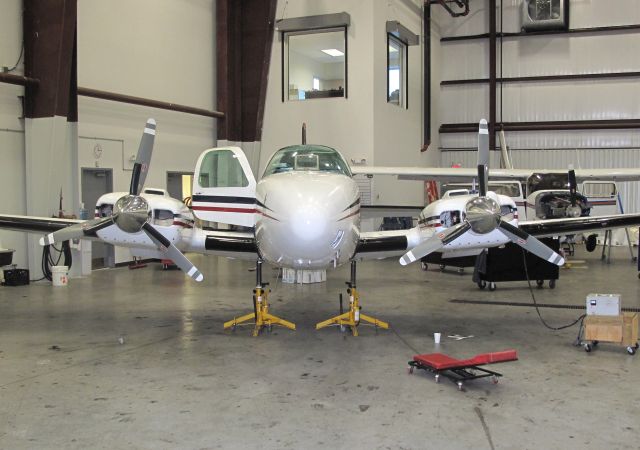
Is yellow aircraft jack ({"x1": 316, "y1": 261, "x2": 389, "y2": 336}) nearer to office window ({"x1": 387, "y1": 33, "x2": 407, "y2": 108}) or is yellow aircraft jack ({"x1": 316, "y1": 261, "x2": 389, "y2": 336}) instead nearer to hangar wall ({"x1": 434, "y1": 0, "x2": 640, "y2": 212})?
office window ({"x1": 387, "y1": 33, "x2": 407, "y2": 108})

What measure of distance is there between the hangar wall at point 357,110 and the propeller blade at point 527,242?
1102cm

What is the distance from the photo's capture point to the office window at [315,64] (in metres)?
19.1

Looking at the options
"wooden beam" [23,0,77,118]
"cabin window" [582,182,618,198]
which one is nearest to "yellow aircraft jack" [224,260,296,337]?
"wooden beam" [23,0,77,118]

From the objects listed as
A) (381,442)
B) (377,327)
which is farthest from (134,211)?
(381,442)

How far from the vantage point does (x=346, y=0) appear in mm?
18859

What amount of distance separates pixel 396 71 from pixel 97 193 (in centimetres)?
1108

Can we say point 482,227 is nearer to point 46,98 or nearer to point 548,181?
point 46,98

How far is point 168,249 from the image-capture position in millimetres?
7902

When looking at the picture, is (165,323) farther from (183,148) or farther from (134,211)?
(183,148)

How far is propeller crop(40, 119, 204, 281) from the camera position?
7496mm

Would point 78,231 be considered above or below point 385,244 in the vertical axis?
above

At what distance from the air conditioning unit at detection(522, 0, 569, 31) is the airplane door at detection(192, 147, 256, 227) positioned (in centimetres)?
1802

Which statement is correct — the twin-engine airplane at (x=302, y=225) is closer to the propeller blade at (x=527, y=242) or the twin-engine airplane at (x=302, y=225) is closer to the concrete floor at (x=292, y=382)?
the propeller blade at (x=527, y=242)

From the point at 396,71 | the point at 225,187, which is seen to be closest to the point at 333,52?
the point at 396,71
